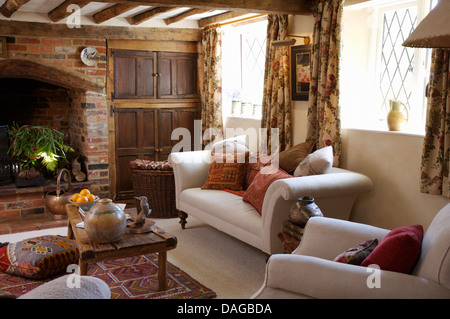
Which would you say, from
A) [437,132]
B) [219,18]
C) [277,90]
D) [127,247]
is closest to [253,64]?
[219,18]

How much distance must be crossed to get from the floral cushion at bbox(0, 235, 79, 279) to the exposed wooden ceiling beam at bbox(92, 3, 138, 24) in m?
2.56

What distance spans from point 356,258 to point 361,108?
2.46 meters

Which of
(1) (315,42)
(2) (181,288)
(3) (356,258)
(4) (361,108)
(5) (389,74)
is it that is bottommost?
(2) (181,288)

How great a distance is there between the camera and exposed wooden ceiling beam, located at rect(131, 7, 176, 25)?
5.24m

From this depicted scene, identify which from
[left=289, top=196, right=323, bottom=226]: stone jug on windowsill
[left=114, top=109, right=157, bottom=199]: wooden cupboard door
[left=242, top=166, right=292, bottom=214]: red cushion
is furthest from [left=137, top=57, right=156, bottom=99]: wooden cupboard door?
[left=289, top=196, right=323, bottom=226]: stone jug on windowsill

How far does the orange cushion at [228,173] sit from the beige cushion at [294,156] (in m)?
0.45

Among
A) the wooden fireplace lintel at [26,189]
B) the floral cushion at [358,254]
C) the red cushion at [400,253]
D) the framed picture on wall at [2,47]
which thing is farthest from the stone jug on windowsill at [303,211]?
the framed picture on wall at [2,47]

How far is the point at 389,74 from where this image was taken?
13.6 ft

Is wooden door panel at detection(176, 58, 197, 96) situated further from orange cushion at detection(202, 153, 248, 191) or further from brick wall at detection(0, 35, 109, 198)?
orange cushion at detection(202, 153, 248, 191)

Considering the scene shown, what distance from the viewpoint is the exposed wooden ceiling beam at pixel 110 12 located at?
5.08 metres

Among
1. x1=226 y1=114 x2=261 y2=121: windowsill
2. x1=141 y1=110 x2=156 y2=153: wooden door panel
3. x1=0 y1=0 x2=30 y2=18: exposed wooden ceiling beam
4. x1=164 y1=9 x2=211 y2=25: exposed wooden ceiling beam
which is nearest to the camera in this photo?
x1=0 y1=0 x2=30 y2=18: exposed wooden ceiling beam

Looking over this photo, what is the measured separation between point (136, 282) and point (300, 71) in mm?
2534
